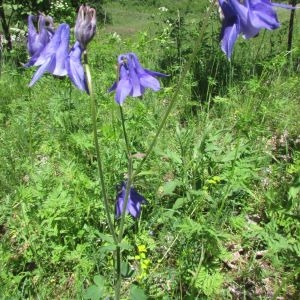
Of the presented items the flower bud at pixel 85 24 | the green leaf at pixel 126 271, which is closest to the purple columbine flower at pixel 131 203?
the green leaf at pixel 126 271

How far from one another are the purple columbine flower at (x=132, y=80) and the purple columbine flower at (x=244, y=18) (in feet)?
1.48

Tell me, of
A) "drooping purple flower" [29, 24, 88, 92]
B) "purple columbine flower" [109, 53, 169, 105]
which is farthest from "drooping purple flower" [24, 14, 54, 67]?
"purple columbine flower" [109, 53, 169, 105]

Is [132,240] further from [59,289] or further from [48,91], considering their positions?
[48,91]

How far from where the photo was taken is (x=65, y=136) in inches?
131

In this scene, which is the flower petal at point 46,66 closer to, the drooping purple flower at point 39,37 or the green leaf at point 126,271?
the drooping purple flower at point 39,37

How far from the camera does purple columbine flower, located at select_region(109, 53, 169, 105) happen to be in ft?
5.43

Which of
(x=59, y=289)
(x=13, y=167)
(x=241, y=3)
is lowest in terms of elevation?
(x=59, y=289)

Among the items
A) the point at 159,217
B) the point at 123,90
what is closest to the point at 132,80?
the point at 123,90

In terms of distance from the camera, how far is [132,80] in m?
1.67

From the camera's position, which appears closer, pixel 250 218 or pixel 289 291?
pixel 289 291

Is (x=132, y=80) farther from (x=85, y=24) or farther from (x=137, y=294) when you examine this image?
(x=137, y=294)

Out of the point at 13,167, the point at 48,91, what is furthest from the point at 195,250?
the point at 48,91

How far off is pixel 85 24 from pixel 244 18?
0.54 metres

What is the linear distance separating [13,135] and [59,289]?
1.84m
